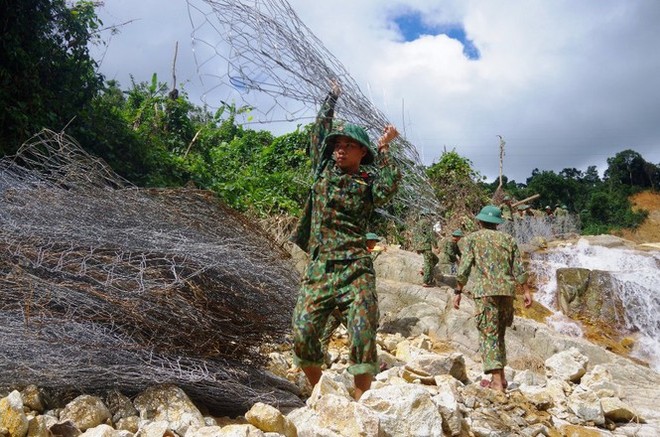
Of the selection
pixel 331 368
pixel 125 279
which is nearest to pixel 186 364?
pixel 125 279

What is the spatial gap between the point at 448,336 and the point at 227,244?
230 inches

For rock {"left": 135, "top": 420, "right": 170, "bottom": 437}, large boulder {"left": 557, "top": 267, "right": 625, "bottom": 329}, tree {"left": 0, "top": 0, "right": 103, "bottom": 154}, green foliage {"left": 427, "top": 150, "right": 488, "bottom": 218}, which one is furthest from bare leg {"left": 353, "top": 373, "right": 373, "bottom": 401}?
green foliage {"left": 427, "top": 150, "right": 488, "bottom": 218}

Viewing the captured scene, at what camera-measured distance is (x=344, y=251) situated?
369 cm

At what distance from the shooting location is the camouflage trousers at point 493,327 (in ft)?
19.4

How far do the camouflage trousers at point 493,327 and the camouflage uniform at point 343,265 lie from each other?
2594mm

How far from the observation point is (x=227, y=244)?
4477 millimetres

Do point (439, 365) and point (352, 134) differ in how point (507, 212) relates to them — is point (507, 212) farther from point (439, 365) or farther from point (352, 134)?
point (352, 134)

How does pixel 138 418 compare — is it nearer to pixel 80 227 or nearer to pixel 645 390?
pixel 80 227

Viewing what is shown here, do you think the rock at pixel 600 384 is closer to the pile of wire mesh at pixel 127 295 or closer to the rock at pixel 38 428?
the pile of wire mesh at pixel 127 295

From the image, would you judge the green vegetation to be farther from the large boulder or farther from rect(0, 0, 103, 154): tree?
the large boulder

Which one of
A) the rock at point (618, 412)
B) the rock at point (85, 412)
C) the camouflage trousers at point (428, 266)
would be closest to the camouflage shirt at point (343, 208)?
the rock at point (85, 412)

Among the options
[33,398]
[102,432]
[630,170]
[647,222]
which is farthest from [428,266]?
[630,170]

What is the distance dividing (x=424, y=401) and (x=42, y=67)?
6.98 m

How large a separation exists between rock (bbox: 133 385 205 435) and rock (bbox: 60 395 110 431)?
8.6 inches
